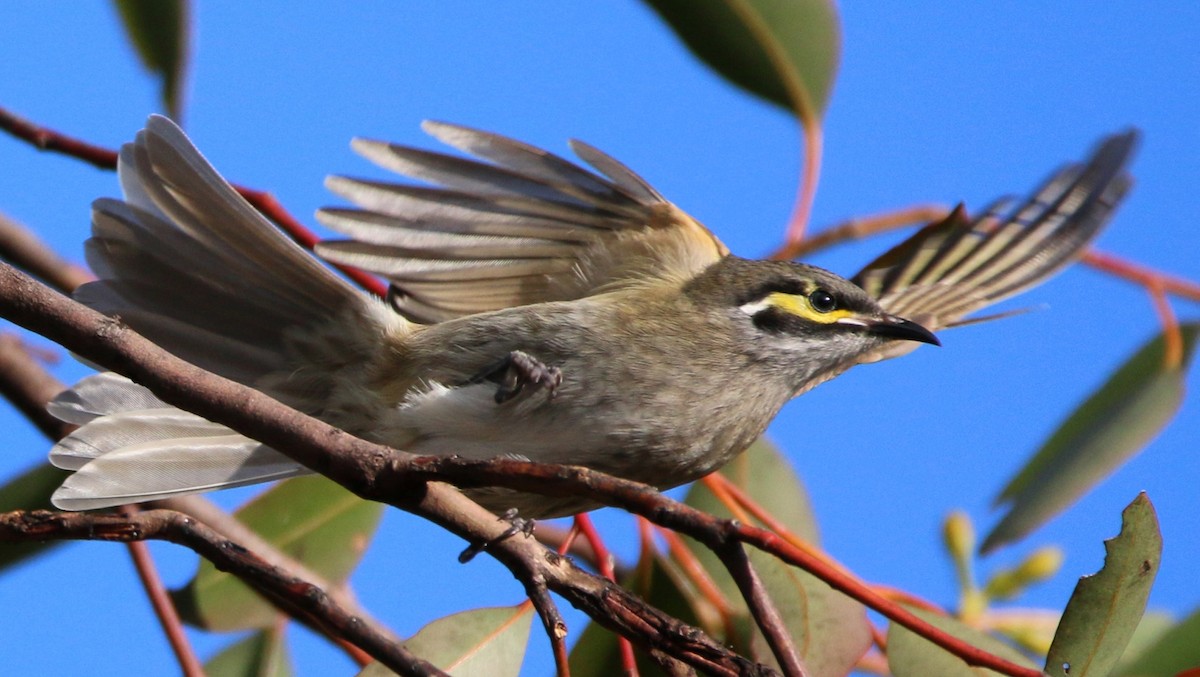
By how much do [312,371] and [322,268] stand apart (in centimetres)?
28

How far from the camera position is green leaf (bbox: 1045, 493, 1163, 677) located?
1.79m

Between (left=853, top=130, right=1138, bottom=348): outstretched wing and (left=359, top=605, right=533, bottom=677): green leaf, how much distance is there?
6.09 feet

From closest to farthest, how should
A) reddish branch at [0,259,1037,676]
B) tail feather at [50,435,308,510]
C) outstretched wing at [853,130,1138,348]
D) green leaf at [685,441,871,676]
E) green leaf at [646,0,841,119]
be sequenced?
reddish branch at [0,259,1037,676], green leaf at [685,441,871,676], tail feather at [50,435,308,510], green leaf at [646,0,841,119], outstretched wing at [853,130,1138,348]

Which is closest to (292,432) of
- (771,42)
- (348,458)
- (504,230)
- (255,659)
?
(348,458)

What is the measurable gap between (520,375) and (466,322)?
305 millimetres

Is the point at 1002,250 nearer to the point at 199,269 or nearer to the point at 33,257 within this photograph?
the point at 199,269

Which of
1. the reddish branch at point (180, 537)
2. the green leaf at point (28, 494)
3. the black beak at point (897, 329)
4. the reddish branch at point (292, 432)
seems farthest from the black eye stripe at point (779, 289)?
the green leaf at point (28, 494)

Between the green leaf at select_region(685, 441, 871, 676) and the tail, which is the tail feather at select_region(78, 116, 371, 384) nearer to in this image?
the tail

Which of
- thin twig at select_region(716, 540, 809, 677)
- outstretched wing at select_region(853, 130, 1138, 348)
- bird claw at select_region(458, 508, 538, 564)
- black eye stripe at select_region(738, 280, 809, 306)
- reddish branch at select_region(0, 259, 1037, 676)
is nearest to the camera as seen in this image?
thin twig at select_region(716, 540, 809, 677)

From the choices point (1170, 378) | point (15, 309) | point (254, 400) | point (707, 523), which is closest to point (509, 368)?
point (254, 400)

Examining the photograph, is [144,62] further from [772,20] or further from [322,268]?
[772,20]

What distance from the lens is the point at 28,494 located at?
3.25m

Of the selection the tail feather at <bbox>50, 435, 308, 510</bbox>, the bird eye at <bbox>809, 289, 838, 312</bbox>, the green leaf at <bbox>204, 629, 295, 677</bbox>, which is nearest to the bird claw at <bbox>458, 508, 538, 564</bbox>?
the tail feather at <bbox>50, 435, 308, 510</bbox>

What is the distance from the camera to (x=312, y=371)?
9.96 feet
